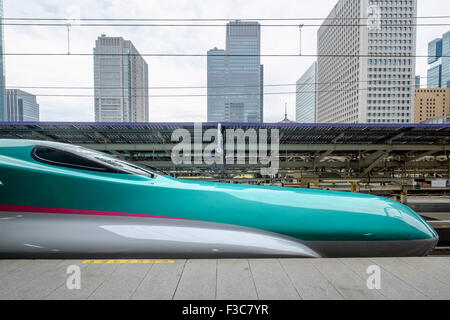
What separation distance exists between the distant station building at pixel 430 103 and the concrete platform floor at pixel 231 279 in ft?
497

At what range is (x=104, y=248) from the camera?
2.56 meters

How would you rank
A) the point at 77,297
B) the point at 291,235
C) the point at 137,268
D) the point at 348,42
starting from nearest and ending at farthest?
the point at 77,297, the point at 137,268, the point at 291,235, the point at 348,42

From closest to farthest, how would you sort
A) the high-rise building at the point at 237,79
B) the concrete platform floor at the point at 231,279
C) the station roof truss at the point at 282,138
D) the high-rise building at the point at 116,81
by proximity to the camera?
the concrete platform floor at the point at 231,279, the station roof truss at the point at 282,138, the high-rise building at the point at 237,79, the high-rise building at the point at 116,81

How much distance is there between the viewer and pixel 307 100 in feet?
458

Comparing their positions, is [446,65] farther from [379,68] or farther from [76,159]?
[76,159]

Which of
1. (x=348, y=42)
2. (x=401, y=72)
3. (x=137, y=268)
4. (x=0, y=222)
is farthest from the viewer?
(x=348, y=42)

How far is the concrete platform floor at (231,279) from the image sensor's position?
1952 mm

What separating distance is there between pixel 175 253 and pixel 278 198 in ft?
4.96

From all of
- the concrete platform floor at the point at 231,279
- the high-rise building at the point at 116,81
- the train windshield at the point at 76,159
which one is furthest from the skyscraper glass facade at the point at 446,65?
the train windshield at the point at 76,159

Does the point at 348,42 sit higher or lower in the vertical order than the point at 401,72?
higher

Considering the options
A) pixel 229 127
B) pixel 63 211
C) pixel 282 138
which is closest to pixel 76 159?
pixel 63 211

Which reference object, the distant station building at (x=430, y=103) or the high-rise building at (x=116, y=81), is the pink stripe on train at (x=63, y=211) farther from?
the distant station building at (x=430, y=103)
